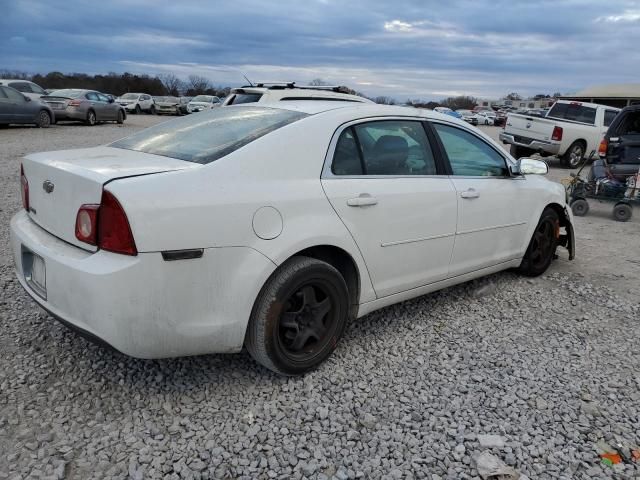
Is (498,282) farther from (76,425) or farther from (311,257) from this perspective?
(76,425)

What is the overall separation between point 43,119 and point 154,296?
62.9 ft

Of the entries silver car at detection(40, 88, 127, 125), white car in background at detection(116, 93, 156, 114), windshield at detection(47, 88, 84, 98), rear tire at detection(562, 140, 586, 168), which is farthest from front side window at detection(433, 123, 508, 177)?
white car in background at detection(116, 93, 156, 114)

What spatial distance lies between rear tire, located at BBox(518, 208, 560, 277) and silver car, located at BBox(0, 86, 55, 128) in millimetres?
17592

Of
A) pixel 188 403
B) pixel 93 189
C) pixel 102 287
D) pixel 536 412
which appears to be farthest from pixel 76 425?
pixel 536 412

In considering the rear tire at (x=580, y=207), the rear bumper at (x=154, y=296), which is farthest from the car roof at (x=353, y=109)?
the rear tire at (x=580, y=207)

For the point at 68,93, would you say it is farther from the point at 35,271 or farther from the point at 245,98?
the point at 35,271

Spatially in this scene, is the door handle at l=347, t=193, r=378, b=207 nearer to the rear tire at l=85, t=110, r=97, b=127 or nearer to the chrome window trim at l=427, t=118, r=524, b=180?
the chrome window trim at l=427, t=118, r=524, b=180

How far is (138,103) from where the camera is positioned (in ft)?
119

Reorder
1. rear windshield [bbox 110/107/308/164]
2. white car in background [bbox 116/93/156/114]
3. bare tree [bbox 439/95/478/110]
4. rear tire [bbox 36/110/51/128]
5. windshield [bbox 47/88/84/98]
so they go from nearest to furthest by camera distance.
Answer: rear windshield [bbox 110/107/308/164] < rear tire [bbox 36/110/51/128] < windshield [bbox 47/88/84/98] < white car in background [bbox 116/93/156/114] < bare tree [bbox 439/95/478/110]

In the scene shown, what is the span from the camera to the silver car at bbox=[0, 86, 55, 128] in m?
17.2

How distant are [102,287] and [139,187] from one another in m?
0.49

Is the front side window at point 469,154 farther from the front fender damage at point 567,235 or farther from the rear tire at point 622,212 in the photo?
the rear tire at point 622,212

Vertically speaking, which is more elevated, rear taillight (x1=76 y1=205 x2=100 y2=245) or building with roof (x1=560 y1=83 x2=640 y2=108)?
building with roof (x1=560 y1=83 x2=640 y2=108)

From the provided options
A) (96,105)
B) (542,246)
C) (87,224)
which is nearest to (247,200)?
(87,224)
